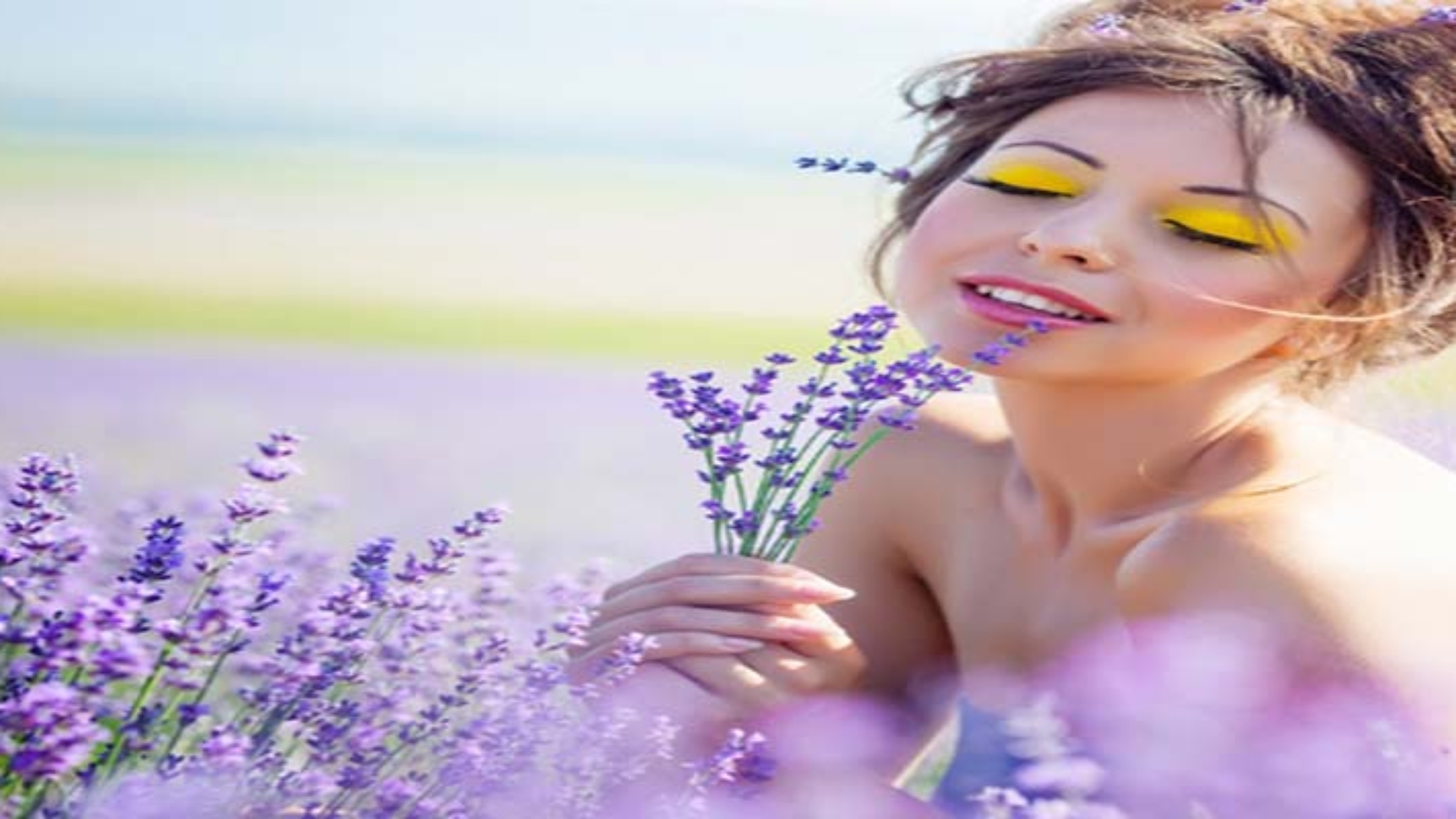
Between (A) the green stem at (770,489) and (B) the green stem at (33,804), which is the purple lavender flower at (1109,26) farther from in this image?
(B) the green stem at (33,804)

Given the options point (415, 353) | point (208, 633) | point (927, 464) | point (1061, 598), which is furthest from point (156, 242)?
point (208, 633)

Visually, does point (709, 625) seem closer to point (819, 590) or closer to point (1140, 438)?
point (819, 590)

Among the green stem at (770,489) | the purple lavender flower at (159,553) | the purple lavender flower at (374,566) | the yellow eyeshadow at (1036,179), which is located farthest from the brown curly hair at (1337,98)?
the purple lavender flower at (159,553)

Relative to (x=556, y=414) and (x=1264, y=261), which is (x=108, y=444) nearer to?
(x=556, y=414)

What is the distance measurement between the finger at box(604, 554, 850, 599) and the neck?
0.98 feet

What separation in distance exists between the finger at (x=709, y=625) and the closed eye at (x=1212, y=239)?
0.41 meters

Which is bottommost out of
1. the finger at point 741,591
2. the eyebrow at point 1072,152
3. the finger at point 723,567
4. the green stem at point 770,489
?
the finger at point 741,591

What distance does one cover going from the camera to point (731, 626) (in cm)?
181

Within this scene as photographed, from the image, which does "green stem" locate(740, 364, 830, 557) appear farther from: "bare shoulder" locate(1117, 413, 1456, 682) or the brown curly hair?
the brown curly hair

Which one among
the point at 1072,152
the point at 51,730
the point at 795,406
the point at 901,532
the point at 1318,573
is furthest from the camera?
the point at 901,532

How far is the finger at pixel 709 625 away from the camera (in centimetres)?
181

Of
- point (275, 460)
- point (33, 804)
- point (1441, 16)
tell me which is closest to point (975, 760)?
point (1441, 16)

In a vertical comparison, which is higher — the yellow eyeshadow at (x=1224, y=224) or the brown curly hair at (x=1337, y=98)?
the brown curly hair at (x=1337, y=98)

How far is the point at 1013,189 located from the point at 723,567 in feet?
1.29
